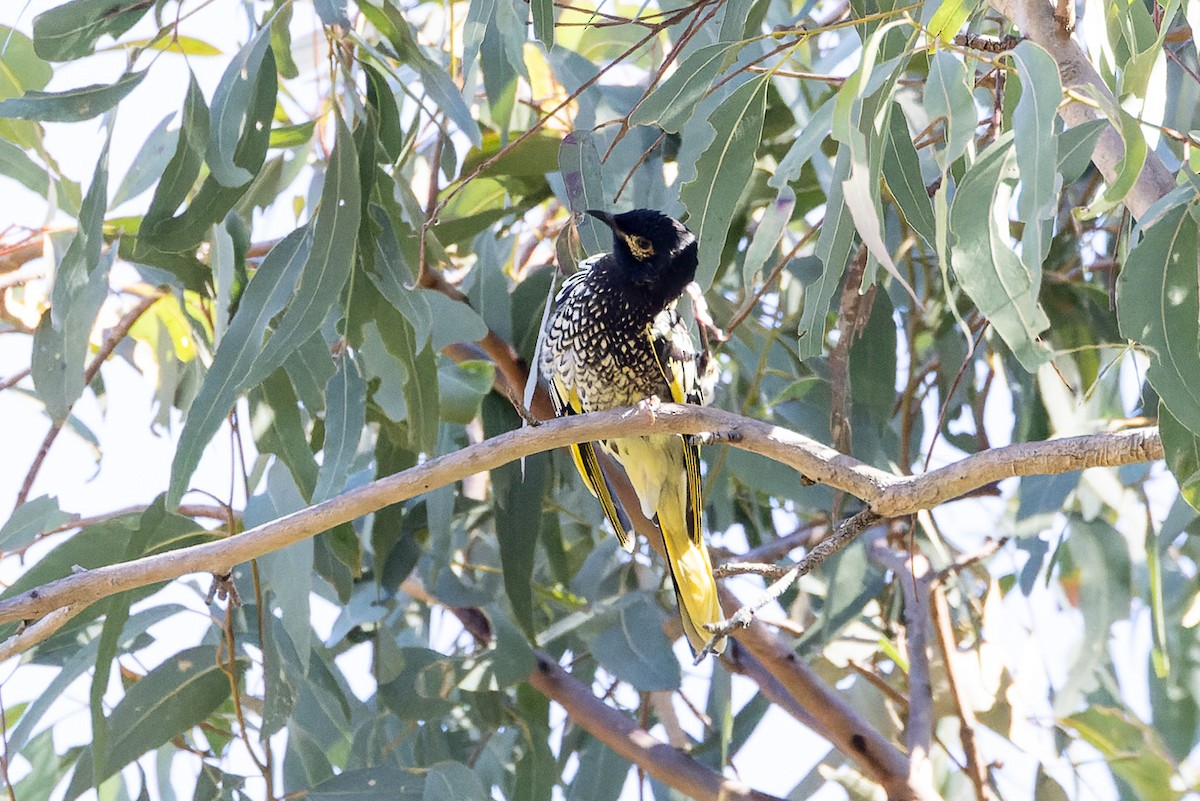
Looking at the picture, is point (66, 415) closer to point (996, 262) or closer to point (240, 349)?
point (240, 349)

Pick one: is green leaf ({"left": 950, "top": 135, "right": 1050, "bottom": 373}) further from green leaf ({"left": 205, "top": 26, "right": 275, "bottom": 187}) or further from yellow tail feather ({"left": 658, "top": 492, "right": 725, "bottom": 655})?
yellow tail feather ({"left": 658, "top": 492, "right": 725, "bottom": 655})

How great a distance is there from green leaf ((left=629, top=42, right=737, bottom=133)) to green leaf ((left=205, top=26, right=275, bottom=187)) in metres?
0.68

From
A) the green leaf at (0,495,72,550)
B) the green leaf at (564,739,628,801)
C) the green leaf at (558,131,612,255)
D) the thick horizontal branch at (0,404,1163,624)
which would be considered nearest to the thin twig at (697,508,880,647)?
the thick horizontal branch at (0,404,1163,624)

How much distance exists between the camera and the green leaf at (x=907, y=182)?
1.98 meters

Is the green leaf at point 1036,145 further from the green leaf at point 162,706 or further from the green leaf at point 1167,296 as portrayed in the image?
the green leaf at point 162,706

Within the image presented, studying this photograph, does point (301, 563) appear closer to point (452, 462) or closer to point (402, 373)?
point (402, 373)

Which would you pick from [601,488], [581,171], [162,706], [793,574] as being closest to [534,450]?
[793,574]

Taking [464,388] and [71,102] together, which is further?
[464,388]

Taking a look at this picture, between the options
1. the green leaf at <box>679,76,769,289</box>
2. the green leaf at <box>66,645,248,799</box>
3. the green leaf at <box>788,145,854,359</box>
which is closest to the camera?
the green leaf at <box>788,145,854,359</box>

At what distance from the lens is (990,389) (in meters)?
3.50

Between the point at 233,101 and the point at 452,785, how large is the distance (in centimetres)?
134

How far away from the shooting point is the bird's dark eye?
2875mm

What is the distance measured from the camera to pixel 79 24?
2.21 metres

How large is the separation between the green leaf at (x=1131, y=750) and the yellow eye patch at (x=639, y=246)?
4.92 feet
